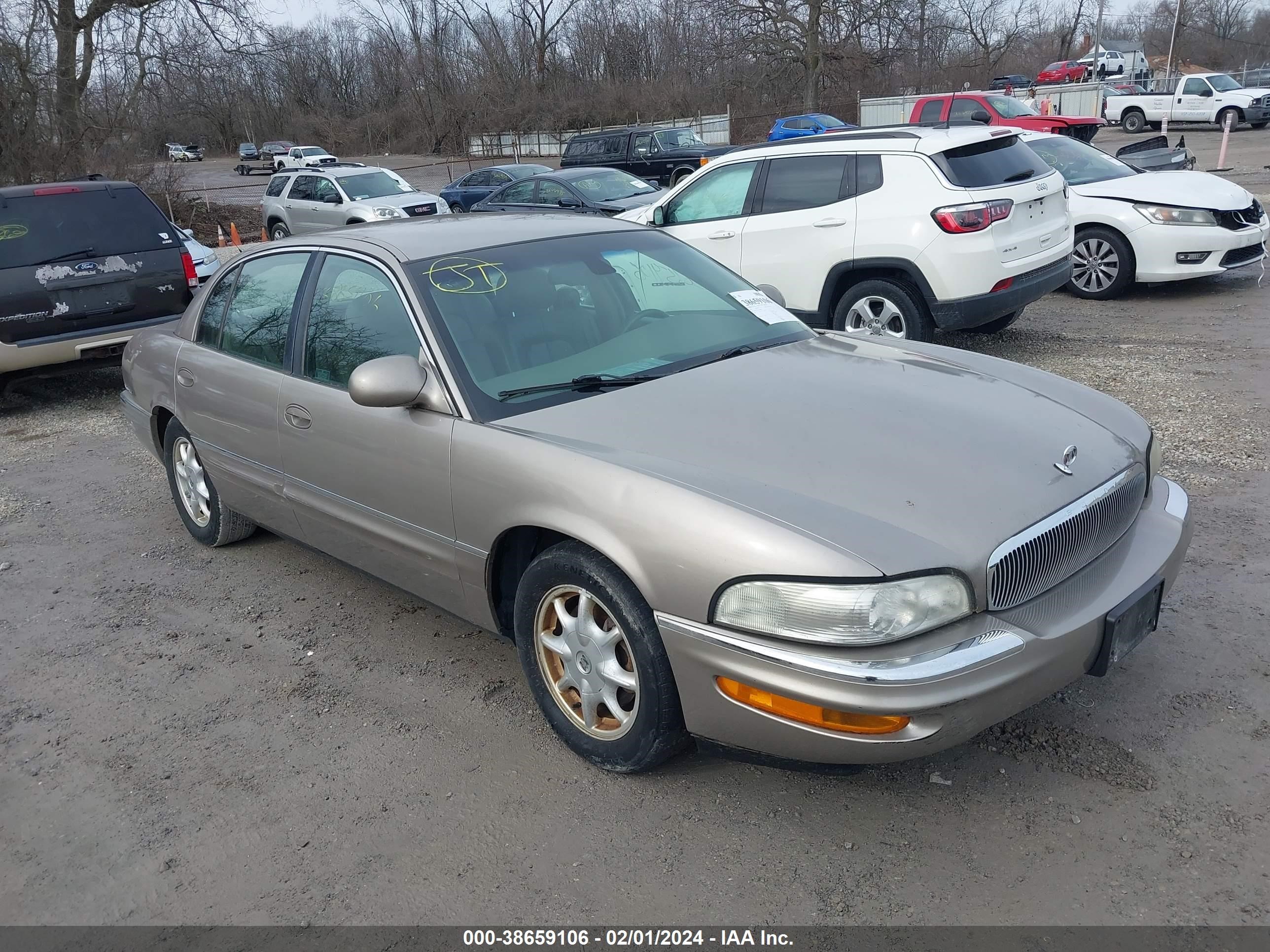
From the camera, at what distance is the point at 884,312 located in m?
7.62

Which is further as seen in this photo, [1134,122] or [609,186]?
[1134,122]

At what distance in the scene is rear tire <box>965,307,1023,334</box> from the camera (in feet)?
27.5

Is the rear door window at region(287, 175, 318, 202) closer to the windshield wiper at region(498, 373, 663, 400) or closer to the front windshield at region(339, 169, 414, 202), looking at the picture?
the front windshield at region(339, 169, 414, 202)

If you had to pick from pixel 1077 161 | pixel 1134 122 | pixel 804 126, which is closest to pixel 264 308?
pixel 1077 161

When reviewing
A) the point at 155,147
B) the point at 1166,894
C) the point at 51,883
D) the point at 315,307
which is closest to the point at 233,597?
the point at 315,307

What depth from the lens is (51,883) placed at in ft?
9.47

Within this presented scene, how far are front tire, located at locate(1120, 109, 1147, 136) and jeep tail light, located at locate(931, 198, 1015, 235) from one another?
105 ft

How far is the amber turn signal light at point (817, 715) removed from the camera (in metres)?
2.48

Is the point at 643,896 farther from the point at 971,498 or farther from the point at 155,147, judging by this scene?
the point at 155,147

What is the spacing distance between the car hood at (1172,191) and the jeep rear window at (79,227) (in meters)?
8.26

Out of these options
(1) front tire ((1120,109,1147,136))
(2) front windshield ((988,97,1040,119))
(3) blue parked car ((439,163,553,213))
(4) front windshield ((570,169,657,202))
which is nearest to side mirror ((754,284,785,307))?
(4) front windshield ((570,169,657,202))

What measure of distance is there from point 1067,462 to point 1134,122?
3716 cm

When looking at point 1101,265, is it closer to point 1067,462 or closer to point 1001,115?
point 1067,462

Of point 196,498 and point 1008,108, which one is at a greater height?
point 1008,108
